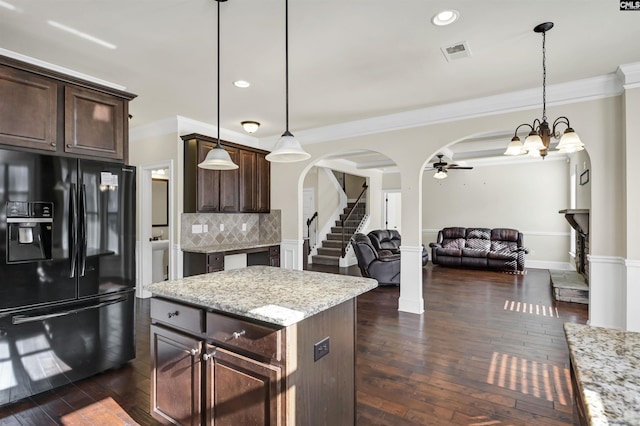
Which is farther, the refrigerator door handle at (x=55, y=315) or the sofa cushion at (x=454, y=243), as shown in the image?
the sofa cushion at (x=454, y=243)

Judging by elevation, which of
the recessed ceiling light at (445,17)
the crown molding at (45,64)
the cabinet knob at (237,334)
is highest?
the recessed ceiling light at (445,17)

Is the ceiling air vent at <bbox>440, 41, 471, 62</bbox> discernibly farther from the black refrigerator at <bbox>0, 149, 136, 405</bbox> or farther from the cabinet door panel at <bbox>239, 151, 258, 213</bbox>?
the cabinet door panel at <bbox>239, 151, 258, 213</bbox>

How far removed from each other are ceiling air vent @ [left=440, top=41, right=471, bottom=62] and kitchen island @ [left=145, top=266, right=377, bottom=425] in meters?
2.17

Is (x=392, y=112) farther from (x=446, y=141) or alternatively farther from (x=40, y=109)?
(x=40, y=109)

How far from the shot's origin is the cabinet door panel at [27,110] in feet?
7.73

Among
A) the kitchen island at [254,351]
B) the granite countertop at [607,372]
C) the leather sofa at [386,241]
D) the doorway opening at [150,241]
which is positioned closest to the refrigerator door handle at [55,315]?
the kitchen island at [254,351]

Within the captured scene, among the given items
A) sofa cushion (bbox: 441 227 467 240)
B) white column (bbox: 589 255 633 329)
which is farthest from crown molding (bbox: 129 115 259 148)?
sofa cushion (bbox: 441 227 467 240)

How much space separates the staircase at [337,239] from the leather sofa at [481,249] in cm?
235

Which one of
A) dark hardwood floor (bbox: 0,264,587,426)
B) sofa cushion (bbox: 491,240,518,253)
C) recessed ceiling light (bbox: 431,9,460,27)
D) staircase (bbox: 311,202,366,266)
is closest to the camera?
dark hardwood floor (bbox: 0,264,587,426)

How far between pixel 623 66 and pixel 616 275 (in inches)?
81.5

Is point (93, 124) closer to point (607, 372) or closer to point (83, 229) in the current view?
point (83, 229)

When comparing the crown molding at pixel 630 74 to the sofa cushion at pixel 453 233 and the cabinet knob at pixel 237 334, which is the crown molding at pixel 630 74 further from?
the sofa cushion at pixel 453 233

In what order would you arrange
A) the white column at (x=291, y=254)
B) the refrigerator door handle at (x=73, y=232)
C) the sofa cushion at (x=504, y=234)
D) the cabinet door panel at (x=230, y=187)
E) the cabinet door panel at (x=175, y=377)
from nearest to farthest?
1. the cabinet door panel at (x=175, y=377)
2. the refrigerator door handle at (x=73, y=232)
3. the cabinet door panel at (x=230, y=187)
4. the white column at (x=291, y=254)
5. the sofa cushion at (x=504, y=234)

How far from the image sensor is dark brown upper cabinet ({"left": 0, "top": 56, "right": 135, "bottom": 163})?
238 cm
